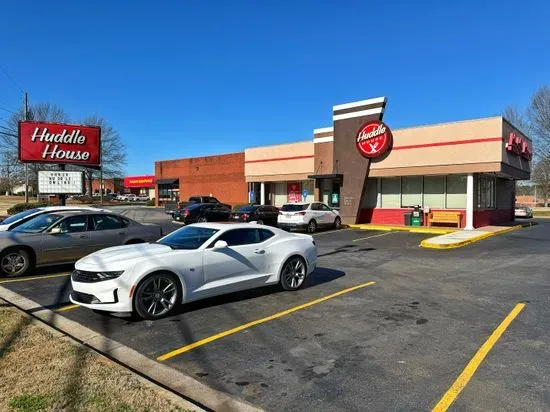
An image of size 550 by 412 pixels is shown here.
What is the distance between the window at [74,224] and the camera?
35.8ft

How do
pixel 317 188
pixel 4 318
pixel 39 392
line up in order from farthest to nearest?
pixel 317 188
pixel 4 318
pixel 39 392

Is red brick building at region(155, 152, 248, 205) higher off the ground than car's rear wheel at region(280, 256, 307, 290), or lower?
higher

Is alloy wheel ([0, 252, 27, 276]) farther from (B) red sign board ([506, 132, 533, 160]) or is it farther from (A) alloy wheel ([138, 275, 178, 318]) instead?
(B) red sign board ([506, 132, 533, 160])

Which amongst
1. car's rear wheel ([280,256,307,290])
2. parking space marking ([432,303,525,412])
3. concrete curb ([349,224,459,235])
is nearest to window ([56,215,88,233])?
car's rear wheel ([280,256,307,290])

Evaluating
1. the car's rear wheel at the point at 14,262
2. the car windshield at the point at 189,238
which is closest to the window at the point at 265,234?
the car windshield at the point at 189,238

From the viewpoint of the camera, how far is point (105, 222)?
11.6m

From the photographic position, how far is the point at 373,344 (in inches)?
224

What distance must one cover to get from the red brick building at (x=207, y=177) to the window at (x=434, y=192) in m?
19.7

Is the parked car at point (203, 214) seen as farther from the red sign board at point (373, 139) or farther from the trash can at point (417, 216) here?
the trash can at point (417, 216)

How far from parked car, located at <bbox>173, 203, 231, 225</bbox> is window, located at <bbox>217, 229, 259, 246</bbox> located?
19.4 m

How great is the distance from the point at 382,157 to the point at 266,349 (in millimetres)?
20700

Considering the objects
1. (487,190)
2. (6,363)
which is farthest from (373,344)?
(487,190)

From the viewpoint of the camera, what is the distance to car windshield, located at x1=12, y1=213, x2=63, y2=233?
10734 mm

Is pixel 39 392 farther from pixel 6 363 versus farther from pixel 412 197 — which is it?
pixel 412 197
